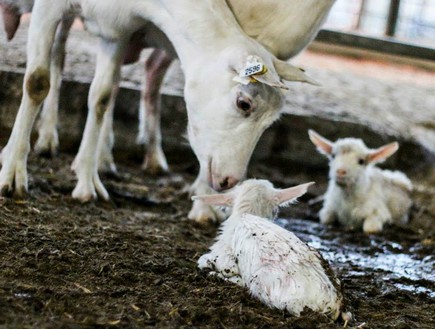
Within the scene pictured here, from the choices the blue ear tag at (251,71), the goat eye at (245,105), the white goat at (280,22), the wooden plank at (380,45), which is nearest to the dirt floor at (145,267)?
the white goat at (280,22)

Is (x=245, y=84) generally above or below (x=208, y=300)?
above

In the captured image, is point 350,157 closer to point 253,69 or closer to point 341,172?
point 341,172

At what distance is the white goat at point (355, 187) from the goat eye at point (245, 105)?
64.1 inches

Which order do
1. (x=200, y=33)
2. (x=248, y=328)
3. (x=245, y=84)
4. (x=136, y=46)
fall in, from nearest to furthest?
(x=248, y=328) → (x=245, y=84) → (x=200, y=33) → (x=136, y=46)

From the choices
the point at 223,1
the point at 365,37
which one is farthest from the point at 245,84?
the point at 365,37

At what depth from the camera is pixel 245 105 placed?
15.5 ft

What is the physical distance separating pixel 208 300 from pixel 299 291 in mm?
430

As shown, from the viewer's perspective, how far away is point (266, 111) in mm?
4828

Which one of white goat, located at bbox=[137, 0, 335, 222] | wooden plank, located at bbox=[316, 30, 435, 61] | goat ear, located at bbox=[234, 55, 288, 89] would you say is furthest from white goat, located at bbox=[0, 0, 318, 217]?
wooden plank, located at bbox=[316, 30, 435, 61]

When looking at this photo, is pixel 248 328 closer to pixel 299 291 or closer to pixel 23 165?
pixel 299 291

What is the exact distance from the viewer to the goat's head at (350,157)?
6184mm

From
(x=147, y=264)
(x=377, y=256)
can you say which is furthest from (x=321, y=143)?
(x=147, y=264)

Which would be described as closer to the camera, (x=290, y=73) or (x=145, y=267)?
(x=145, y=267)

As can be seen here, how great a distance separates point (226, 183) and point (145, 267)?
3.06 ft
